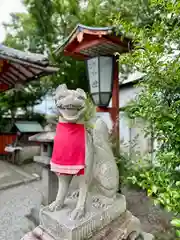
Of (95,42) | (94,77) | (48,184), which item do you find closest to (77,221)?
(48,184)

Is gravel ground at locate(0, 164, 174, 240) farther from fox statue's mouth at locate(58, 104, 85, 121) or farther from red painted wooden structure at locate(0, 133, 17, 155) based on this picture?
red painted wooden structure at locate(0, 133, 17, 155)

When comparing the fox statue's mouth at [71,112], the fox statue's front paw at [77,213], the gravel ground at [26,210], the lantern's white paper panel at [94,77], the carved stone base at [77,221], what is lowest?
the gravel ground at [26,210]

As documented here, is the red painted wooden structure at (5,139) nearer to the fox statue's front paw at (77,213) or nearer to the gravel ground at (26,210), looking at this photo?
the gravel ground at (26,210)

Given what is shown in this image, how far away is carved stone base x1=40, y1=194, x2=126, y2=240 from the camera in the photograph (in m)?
1.45

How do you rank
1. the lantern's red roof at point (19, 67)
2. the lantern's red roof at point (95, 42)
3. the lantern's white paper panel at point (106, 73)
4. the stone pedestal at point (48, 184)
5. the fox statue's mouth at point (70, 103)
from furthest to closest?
the lantern's red roof at point (19, 67)
the stone pedestal at point (48, 184)
the lantern's white paper panel at point (106, 73)
the lantern's red roof at point (95, 42)
the fox statue's mouth at point (70, 103)

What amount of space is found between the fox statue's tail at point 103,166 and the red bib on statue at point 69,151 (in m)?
0.26

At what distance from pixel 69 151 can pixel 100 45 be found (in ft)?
5.87

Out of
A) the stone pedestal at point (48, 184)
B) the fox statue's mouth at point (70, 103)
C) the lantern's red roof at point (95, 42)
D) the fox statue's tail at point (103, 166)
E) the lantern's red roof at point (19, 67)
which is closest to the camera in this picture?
the fox statue's mouth at point (70, 103)

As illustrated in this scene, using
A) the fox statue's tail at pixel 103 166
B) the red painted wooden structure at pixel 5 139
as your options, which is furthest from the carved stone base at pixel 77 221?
the red painted wooden structure at pixel 5 139

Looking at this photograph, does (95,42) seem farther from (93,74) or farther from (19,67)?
(19,67)

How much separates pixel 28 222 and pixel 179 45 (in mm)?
2991

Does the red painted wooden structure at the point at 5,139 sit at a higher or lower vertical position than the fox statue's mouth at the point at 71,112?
lower

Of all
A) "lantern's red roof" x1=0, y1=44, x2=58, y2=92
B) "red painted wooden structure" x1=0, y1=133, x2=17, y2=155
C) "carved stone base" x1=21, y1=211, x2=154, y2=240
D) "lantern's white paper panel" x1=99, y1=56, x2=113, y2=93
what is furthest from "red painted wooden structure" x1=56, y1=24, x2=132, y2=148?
"red painted wooden structure" x1=0, y1=133, x2=17, y2=155

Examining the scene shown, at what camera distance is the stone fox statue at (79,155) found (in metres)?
1.49
